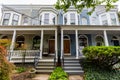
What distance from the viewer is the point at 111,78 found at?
848 cm

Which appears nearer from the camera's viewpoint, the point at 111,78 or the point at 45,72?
the point at 111,78

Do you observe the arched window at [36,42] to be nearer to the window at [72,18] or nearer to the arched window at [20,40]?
the arched window at [20,40]

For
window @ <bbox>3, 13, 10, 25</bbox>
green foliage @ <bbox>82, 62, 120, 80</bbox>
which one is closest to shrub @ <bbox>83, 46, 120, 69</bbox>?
green foliage @ <bbox>82, 62, 120, 80</bbox>

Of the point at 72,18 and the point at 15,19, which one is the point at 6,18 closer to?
the point at 15,19

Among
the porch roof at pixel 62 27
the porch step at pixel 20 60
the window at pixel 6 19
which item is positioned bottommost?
the porch step at pixel 20 60

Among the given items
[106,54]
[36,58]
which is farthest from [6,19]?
[106,54]

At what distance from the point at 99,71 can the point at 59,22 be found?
9.31 m

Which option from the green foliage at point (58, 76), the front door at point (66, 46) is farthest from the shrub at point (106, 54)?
the front door at point (66, 46)

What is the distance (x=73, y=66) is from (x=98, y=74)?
2.36 m

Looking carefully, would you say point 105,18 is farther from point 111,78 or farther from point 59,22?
point 111,78

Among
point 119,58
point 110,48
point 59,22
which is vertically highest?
point 59,22

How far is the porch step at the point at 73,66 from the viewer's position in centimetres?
992

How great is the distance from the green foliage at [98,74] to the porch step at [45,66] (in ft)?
8.95

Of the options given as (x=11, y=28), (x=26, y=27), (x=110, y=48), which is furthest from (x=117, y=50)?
(x=11, y=28)
